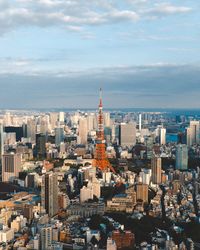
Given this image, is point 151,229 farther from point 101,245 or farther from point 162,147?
point 162,147

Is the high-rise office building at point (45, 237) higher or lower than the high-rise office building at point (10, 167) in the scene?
lower

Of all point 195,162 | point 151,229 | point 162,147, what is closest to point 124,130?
point 162,147

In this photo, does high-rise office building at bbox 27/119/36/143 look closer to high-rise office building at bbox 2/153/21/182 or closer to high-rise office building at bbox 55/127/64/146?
high-rise office building at bbox 55/127/64/146

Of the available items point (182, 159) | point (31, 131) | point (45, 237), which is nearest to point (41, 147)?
point (31, 131)

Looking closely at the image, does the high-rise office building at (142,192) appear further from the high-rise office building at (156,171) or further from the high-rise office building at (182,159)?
the high-rise office building at (182,159)

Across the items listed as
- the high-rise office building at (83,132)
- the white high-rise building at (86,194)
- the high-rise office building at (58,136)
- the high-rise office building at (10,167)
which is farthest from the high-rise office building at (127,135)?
the white high-rise building at (86,194)

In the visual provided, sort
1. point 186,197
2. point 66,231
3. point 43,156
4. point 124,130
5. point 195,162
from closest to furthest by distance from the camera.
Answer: point 66,231
point 186,197
point 195,162
point 43,156
point 124,130

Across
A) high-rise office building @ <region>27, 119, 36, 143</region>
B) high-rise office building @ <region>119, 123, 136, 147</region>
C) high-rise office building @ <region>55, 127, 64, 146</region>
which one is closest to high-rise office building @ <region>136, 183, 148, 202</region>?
high-rise office building @ <region>119, 123, 136, 147</region>
